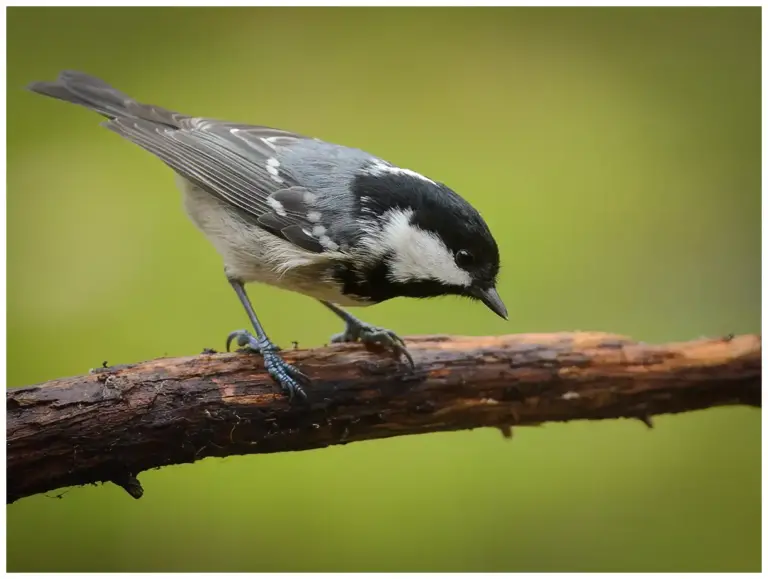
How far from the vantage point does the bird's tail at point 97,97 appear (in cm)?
151

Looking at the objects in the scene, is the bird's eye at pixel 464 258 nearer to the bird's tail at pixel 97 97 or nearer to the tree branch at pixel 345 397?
the tree branch at pixel 345 397

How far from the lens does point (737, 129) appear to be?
1700 mm

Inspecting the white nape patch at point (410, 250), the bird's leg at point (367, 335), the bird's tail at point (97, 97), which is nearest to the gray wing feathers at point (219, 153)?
the bird's tail at point (97, 97)

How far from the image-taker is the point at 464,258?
1287 mm

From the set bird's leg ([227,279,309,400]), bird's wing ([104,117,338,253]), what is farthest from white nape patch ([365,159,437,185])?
bird's leg ([227,279,309,400])

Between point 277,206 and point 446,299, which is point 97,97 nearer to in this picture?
point 277,206

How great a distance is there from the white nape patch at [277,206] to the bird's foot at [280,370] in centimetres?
25

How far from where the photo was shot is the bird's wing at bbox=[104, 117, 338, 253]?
140 cm

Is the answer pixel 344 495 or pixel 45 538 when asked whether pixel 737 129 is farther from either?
pixel 45 538

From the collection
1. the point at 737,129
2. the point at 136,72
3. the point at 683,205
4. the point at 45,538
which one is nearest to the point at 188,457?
the point at 45,538

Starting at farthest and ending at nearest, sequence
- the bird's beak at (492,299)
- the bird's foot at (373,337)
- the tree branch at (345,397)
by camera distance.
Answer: the bird's foot at (373,337), the bird's beak at (492,299), the tree branch at (345,397)

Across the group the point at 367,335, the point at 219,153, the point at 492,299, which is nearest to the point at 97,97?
the point at 219,153

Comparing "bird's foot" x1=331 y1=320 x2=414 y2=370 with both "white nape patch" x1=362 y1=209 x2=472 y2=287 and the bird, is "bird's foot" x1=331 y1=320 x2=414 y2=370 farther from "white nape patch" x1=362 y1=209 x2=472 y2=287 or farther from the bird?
"white nape patch" x1=362 y1=209 x2=472 y2=287

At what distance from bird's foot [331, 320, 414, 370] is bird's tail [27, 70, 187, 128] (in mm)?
579
